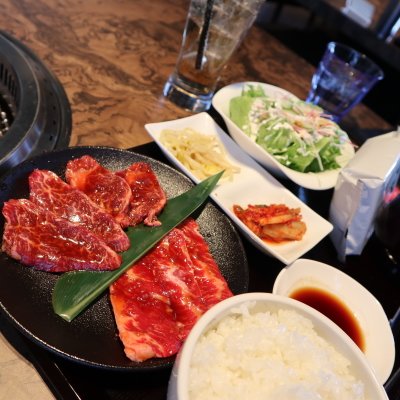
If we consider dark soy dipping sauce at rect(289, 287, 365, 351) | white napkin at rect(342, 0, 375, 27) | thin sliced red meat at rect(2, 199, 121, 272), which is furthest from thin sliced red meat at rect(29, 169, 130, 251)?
white napkin at rect(342, 0, 375, 27)

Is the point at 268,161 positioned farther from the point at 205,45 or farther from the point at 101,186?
the point at 101,186

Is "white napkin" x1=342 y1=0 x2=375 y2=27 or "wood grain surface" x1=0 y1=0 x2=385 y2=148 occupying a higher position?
"white napkin" x1=342 y1=0 x2=375 y2=27

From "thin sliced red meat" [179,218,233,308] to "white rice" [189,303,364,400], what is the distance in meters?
0.32

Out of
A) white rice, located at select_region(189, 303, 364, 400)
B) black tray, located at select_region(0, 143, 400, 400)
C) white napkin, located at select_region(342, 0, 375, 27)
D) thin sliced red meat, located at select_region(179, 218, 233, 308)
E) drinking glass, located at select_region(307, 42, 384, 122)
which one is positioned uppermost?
white napkin, located at select_region(342, 0, 375, 27)

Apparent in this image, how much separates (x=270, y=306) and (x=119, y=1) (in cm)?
283

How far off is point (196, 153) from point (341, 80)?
149 centimetres

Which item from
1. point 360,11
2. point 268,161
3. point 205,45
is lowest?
point 268,161

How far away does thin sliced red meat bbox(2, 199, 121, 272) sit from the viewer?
142 centimetres

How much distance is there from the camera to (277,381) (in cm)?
112

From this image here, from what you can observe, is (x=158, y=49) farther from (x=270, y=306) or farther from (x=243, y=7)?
(x=270, y=306)

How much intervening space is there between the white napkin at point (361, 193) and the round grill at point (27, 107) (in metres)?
1.38

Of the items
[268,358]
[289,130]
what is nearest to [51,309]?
[268,358]

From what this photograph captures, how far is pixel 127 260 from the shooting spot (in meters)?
1.53

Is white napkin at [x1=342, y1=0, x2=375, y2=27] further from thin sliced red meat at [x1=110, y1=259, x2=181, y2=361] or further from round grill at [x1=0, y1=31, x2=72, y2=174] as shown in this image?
thin sliced red meat at [x1=110, y1=259, x2=181, y2=361]
